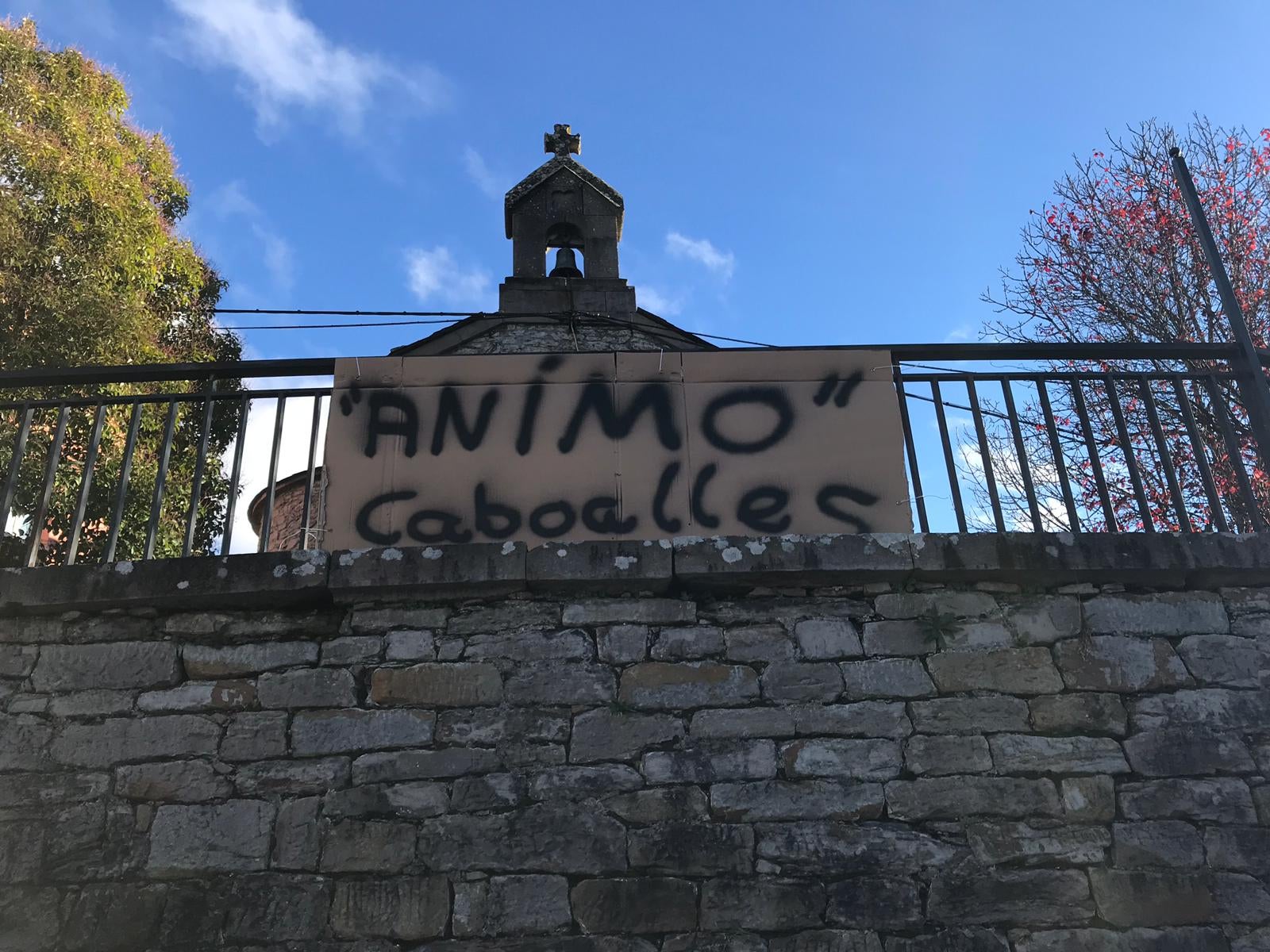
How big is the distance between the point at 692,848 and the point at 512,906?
0.63 metres

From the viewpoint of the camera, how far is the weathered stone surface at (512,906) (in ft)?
9.97

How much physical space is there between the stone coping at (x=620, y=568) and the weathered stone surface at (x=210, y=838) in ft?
2.51

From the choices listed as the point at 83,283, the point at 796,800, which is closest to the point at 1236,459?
the point at 796,800

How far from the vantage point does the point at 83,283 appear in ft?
33.6

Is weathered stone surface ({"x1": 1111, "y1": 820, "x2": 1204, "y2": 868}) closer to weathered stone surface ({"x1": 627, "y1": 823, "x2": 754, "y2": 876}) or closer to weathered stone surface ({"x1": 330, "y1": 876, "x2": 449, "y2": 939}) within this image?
weathered stone surface ({"x1": 627, "y1": 823, "x2": 754, "y2": 876})

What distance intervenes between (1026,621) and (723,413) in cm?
151

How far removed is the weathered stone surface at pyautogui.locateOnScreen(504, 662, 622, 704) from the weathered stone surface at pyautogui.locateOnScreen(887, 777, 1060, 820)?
109 cm

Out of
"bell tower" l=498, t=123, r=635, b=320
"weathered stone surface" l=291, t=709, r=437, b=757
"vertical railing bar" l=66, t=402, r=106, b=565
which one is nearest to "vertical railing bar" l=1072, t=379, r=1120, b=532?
"weathered stone surface" l=291, t=709, r=437, b=757

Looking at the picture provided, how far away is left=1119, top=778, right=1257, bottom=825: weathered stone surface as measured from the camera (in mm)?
3230

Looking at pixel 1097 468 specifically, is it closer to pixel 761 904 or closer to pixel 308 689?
pixel 761 904

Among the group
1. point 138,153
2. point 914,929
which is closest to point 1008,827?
point 914,929

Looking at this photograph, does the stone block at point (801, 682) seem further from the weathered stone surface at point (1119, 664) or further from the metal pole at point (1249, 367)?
the metal pole at point (1249, 367)

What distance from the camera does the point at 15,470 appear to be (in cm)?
378

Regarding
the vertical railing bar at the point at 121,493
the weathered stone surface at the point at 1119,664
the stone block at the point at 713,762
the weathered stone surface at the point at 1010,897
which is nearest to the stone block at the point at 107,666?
the vertical railing bar at the point at 121,493
